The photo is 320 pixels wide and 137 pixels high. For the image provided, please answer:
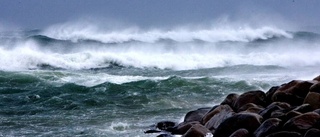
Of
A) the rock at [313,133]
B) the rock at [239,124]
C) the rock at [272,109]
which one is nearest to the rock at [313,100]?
the rock at [272,109]

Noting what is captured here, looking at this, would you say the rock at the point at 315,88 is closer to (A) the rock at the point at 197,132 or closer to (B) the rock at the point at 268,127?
(B) the rock at the point at 268,127

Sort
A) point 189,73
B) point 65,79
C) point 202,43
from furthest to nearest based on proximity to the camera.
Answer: point 202,43
point 189,73
point 65,79

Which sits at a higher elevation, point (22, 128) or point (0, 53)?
point (0, 53)

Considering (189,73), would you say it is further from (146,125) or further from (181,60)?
(146,125)

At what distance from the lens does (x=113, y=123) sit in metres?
9.91

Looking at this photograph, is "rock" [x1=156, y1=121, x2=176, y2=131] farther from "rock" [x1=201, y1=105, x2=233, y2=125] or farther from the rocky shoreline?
"rock" [x1=201, y1=105, x2=233, y2=125]

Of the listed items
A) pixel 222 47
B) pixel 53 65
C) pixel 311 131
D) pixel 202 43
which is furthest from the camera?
pixel 202 43

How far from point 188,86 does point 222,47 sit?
55.3 ft

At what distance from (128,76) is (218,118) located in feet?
36.4

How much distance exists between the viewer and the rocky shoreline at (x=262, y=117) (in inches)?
251

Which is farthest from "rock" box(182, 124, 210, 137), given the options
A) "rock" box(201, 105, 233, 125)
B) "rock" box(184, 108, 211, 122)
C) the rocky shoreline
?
"rock" box(184, 108, 211, 122)

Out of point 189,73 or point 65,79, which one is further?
point 189,73

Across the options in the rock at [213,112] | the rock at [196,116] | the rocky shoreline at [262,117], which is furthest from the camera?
the rock at [196,116]

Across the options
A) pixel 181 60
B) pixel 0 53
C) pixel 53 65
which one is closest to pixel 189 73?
pixel 181 60
